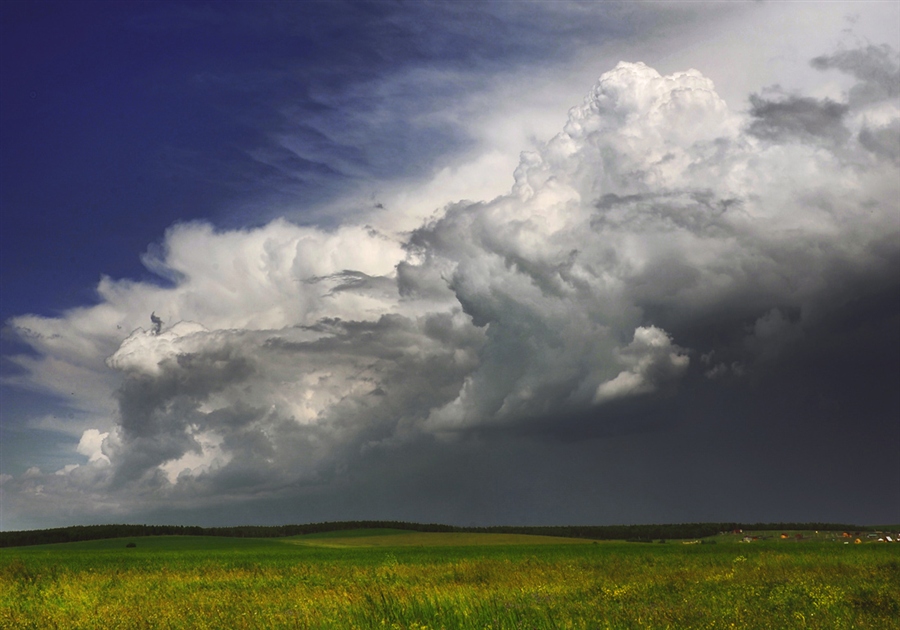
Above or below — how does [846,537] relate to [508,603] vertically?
below

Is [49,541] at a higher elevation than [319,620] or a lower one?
lower

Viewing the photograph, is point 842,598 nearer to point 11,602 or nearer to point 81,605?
point 81,605

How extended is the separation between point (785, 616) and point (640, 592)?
5.22m

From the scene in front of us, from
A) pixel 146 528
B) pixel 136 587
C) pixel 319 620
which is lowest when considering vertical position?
pixel 146 528

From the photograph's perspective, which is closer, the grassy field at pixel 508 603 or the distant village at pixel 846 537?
the grassy field at pixel 508 603

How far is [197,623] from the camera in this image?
14883 mm

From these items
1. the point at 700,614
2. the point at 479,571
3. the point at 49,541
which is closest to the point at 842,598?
the point at 700,614

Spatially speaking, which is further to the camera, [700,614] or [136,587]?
[136,587]

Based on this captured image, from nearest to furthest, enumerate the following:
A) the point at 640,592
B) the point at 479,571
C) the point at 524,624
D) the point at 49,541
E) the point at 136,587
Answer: the point at 524,624, the point at 640,592, the point at 136,587, the point at 479,571, the point at 49,541

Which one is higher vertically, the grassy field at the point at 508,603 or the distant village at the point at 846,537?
the grassy field at the point at 508,603

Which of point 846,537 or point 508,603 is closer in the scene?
point 508,603

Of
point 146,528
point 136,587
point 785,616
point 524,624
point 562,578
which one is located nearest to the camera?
point 524,624

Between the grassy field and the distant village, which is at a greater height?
the grassy field

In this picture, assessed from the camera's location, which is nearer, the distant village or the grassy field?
the grassy field
